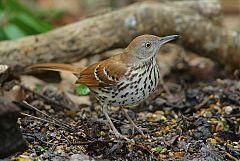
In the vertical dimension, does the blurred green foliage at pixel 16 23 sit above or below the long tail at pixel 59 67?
above

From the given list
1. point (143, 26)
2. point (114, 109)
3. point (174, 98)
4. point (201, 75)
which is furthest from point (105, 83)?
point (201, 75)

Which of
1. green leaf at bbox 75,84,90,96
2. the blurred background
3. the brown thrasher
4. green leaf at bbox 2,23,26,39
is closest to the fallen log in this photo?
the blurred background

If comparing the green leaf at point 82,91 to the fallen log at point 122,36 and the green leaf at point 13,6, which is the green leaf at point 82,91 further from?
the green leaf at point 13,6

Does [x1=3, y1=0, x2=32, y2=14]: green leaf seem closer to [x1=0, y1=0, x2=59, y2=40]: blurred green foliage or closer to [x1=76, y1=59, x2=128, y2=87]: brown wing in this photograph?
[x1=0, y1=0, x2=59, y2=40]: blurred green foliage

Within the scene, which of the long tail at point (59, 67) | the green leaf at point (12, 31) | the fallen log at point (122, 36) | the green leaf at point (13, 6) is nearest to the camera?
the long tail at point (59, 67)

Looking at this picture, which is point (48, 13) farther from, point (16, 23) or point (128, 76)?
point (128, 76)

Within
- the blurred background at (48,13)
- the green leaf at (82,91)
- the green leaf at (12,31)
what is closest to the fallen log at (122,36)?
the blurred background at (48,13)

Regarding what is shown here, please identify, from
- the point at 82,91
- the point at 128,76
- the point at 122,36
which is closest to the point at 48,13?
the point at 122,36
